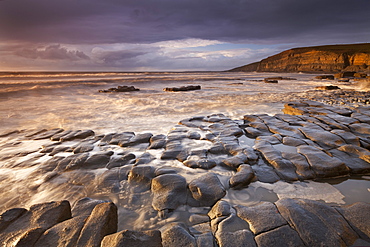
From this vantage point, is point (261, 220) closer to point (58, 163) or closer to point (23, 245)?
point (23, 245)

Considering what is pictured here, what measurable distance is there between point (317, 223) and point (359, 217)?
1.73 feet

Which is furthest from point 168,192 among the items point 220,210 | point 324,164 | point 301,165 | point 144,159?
point 324,164

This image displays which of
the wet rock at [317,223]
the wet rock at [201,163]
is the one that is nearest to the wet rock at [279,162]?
the wet rock at [317,223]

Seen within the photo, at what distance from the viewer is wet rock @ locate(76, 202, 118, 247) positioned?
1.84 metres

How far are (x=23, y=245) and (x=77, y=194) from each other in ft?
3.61

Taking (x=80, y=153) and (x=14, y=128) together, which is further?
(x=14, y=128)

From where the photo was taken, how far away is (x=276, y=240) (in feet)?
6.10

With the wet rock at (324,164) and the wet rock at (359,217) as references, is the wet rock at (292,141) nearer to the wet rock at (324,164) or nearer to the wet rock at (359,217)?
the wet rock at (324,164)

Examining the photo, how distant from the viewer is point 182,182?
2945mm

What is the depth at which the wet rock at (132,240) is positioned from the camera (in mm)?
1759

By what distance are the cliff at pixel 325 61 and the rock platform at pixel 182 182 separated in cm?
6459

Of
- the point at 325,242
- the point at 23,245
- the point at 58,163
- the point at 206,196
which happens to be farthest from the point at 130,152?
the point at 325,242

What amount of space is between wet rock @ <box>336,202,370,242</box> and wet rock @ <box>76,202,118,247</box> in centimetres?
252

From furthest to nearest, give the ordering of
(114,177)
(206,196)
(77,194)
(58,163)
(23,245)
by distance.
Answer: (58,163) → (114,177) → (77,194) → (206,196) → (23,245)
